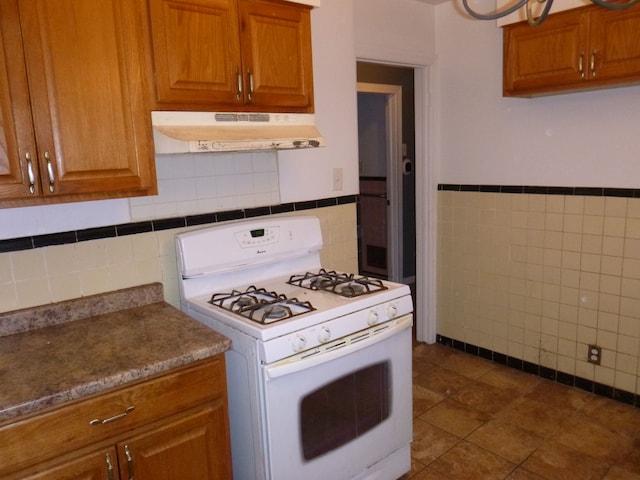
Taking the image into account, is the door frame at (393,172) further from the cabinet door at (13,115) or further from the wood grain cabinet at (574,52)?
the cabinet door at (13,115)

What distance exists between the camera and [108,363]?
1.49m

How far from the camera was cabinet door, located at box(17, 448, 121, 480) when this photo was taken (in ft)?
4.44

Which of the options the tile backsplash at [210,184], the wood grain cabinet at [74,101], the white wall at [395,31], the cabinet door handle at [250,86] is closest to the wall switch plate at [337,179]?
the tile backsplash at [210,184]

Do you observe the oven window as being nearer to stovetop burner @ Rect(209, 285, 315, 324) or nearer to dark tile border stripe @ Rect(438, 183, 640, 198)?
stovetop burner @ Rect(209, 285, 315, 324)

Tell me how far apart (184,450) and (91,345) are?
457mm

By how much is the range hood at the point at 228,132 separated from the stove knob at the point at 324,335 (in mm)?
708

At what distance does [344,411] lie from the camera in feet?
6.33

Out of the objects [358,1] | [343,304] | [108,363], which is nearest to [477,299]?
[343,304]

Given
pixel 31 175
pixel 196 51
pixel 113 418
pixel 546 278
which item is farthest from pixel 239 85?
pixel 546 278

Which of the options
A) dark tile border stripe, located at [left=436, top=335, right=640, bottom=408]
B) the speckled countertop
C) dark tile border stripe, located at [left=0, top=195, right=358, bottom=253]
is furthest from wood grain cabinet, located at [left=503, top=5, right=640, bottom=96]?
the speckled countertop

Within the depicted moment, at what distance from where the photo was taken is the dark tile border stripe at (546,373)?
278 centimetres

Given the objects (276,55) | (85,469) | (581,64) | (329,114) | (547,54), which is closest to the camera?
(85,469)

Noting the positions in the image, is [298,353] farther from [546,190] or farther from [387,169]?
[387,169]

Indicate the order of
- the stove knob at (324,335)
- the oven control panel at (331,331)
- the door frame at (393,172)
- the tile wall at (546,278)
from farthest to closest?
the door frame at (393,172) < the tile wall at (546,278) < the stove knob at (324,335) < the oven control panel at (331,331)
